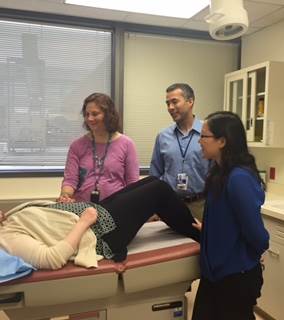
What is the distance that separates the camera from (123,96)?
3.41m

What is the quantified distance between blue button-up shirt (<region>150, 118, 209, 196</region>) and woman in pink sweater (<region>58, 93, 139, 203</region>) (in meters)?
0.25

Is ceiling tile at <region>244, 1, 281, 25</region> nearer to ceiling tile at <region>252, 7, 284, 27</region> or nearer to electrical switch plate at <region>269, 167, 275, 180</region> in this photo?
ceiling tile at <region>252, 7, 284, 27</region>

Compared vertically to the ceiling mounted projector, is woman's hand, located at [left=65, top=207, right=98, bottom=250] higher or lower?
lower

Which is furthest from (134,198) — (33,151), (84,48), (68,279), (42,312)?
(84,48)

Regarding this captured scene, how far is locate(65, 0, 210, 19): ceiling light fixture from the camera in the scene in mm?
2766

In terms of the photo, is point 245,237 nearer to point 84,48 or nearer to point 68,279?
point 68,279

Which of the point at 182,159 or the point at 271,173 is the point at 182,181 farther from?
the point at 271,173

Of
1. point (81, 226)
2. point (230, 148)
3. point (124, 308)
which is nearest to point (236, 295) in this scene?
point (124, 308)

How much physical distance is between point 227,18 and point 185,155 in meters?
0.84

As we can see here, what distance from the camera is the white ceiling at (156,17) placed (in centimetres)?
282

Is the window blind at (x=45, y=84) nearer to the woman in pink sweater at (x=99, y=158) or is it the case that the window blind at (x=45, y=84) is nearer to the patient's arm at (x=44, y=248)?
the woman in pink sweater at (x=99, y=158)

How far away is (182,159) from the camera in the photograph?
2281 mm

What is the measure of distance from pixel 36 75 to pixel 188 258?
7.31 ft

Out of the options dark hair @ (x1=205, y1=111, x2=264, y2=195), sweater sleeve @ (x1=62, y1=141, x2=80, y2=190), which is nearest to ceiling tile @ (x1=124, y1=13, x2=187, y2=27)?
sweater sleeve @ (x1=62, y1=141, x2=80, y2=190)
